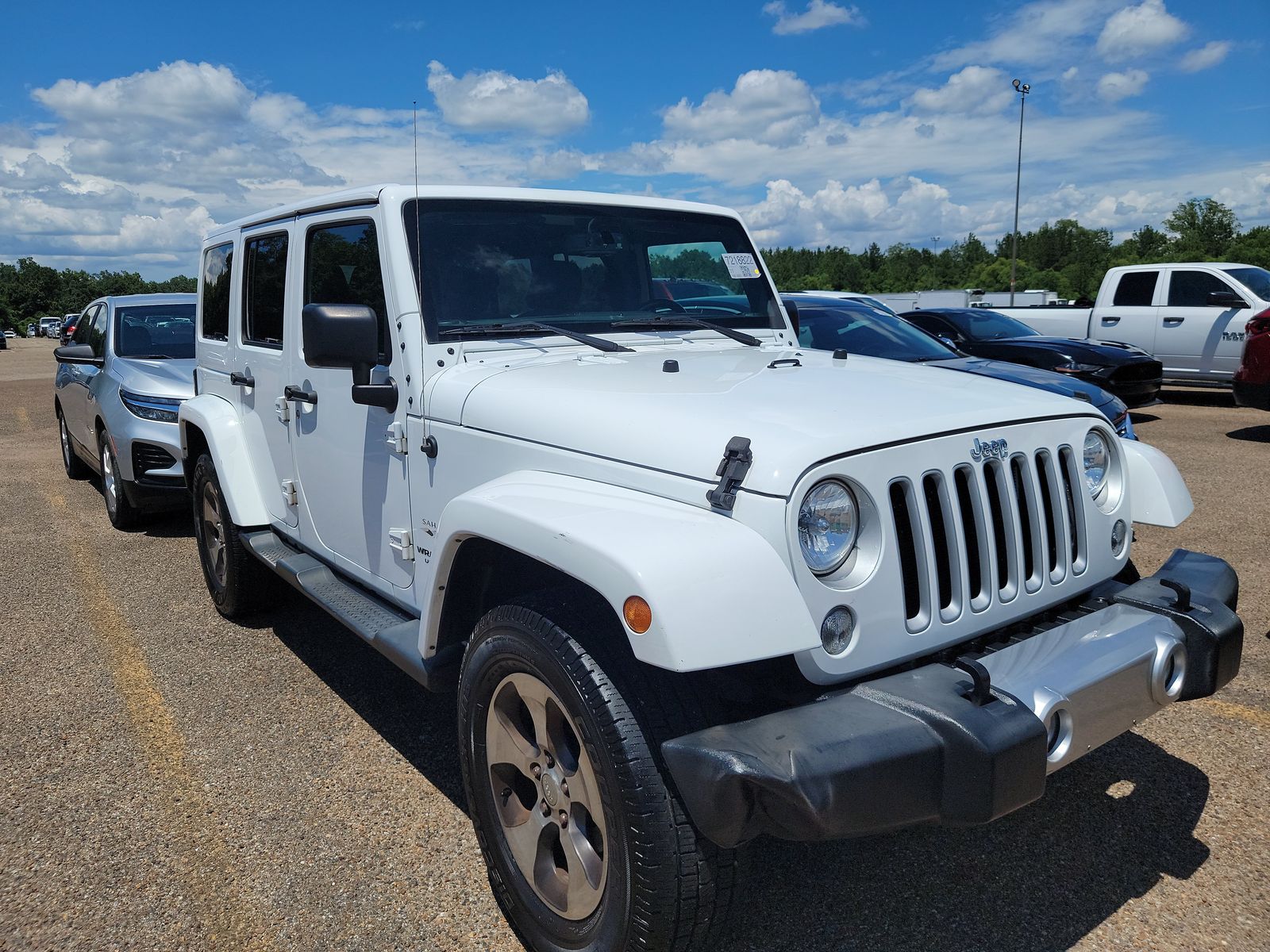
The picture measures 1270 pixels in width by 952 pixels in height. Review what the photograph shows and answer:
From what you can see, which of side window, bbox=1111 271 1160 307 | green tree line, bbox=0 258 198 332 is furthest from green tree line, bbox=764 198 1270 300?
green tree line, bbox=0 258 198 332

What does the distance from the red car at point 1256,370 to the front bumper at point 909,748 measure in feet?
27.9

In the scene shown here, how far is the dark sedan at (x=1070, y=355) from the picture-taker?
1055 centimetres

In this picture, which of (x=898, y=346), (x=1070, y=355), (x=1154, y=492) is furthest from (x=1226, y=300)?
(x=1154, y=492)

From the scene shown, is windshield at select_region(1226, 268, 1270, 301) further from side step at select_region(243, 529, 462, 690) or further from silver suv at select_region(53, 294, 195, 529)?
side step at select_region(243, 529, 462, 690)

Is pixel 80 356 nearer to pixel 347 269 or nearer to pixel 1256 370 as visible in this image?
pixel 347 269

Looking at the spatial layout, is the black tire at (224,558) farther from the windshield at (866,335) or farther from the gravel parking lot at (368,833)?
the windshield at (866,335)

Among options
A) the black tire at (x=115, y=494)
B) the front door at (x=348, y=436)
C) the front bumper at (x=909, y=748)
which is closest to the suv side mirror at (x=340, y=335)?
the front door at (x=348, y=436)

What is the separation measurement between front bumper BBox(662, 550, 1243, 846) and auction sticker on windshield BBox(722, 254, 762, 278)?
219 centimetres

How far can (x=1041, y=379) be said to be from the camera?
7.40m

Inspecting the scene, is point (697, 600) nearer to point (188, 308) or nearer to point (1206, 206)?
point (188, 308)

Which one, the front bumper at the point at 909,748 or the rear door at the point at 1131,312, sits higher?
the rear door at the point at 1131,312

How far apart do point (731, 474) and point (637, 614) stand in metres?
0.40

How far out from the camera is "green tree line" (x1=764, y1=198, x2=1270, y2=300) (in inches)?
2539

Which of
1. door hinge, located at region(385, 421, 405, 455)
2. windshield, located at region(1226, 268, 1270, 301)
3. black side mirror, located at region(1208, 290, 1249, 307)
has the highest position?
windshield, located at region(1226, 268, 1270, 301)
